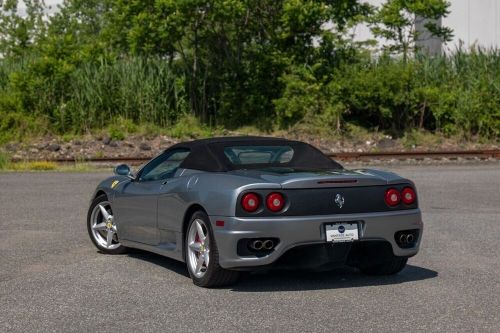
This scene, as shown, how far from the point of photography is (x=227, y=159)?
27.8ft

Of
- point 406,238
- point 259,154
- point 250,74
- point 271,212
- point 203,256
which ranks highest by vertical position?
point 250,74

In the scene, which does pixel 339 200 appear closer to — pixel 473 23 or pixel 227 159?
pixel 227 159

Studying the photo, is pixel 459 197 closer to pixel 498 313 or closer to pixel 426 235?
pixel 426 235

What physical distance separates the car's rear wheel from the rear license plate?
0.80 m

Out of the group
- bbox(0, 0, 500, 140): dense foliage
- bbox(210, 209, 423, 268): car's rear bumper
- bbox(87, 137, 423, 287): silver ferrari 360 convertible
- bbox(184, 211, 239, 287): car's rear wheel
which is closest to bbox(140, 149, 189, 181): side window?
bbox(87, 137, 423, 287): silver ferrari 360 convertible

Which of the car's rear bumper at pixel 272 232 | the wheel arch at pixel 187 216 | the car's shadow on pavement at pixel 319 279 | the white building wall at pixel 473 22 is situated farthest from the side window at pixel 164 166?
the white building wall at pixel 473 22

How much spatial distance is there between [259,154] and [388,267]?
1.47m

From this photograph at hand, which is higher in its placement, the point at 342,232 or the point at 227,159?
the point at 227,159

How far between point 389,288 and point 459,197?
27.7 ft

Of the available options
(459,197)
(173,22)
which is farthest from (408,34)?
(459,197)

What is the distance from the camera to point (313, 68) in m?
30.7

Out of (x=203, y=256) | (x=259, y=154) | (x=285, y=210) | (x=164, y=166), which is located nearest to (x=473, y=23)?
(x=164, y=166)

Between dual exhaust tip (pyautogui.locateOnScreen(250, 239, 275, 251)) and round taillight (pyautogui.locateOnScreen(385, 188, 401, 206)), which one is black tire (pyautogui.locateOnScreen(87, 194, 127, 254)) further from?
round taillight (pyautogui.locateOnScreen(385, 188, 401, 206))

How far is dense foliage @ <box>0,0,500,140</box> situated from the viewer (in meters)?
29.4
